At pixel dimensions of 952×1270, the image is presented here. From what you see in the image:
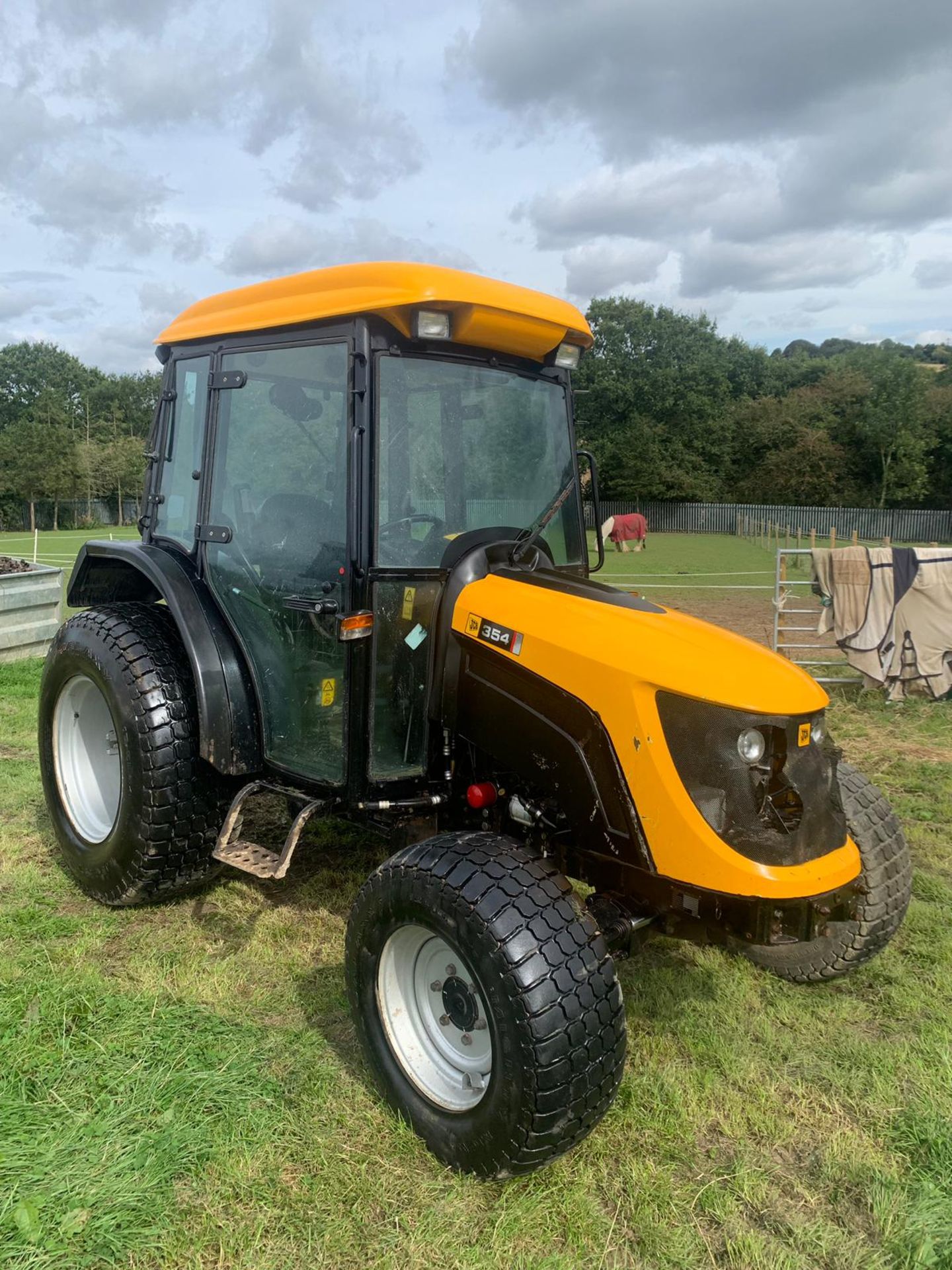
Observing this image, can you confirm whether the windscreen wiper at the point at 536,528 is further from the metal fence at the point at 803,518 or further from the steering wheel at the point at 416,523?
the metal fence at the point at 803,518

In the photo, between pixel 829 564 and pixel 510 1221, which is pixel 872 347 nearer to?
pixel 829 564

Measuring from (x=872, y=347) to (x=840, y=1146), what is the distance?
59310mm

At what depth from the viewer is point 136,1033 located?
296 centimetres

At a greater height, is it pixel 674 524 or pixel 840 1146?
pixel 674 524

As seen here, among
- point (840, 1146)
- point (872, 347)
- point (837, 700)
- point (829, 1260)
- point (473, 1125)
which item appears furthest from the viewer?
point (872, 347)

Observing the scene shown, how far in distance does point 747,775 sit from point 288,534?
175 centimetres

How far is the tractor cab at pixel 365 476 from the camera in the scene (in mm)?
2939

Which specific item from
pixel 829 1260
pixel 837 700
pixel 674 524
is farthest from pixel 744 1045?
pixel 674 524

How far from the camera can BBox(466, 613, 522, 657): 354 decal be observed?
2.79 m

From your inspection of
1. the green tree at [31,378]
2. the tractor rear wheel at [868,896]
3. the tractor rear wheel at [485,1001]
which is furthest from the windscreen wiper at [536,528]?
the green tree at [31,378]

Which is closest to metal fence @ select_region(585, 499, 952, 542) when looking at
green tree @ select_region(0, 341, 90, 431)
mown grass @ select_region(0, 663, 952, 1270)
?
mown grass @ select_region(0, 663, 952, 1270)

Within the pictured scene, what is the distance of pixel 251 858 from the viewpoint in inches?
129

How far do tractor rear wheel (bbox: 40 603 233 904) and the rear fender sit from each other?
0.15m

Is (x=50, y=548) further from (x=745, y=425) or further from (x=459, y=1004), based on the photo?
(x=745, y=425)
